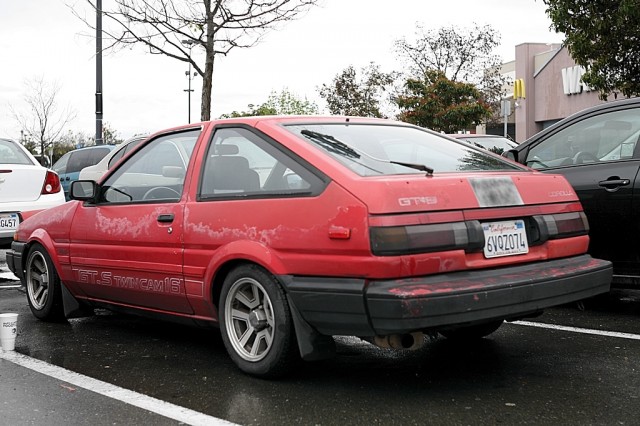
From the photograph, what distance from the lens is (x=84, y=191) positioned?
5680 millimetres

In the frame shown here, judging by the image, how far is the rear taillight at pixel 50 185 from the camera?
9305 millimetres

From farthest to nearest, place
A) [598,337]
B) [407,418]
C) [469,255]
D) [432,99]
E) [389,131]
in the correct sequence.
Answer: [432,99] → [598,337] → [389,131] → [469,255] → [407,418]

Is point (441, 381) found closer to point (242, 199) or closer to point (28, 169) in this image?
point (242, 199)

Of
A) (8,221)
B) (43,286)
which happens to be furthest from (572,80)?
(43,286)

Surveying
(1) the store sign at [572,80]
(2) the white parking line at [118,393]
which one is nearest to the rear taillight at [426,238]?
(2) the white parking line at [118,393]

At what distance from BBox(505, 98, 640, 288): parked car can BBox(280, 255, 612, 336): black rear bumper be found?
1860 mm

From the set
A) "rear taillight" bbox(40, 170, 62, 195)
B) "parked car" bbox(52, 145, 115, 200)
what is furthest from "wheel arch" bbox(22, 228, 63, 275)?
"parked car" bbox(52, 145, 115, 200)

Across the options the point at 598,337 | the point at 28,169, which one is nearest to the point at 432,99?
the point at 28,169

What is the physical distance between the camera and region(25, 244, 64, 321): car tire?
6121 mm

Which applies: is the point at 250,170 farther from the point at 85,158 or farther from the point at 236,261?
the point at 85,158

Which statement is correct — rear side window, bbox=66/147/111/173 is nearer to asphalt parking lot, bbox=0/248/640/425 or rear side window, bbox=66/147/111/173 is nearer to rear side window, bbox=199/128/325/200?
asphalt parking lot, bbox=0/248/640/425

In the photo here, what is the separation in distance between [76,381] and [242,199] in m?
1.34

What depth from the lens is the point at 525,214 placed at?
4.34 meters

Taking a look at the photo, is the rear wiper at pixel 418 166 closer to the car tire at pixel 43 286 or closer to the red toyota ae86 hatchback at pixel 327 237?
the red toyota ae86 hatchback at pixel 327 237
